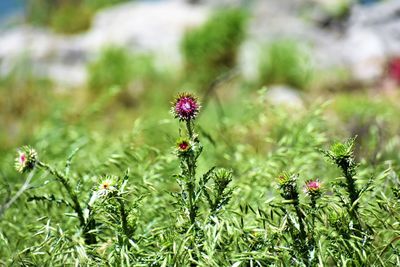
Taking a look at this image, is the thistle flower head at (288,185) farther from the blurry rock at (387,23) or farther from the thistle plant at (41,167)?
the blurry rock at (387,23)

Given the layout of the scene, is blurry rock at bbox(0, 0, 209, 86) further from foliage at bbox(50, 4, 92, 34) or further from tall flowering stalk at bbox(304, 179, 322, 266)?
tall flowering stalk at bbox(304, 179, 322, 266)

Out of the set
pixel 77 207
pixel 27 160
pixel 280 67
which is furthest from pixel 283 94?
pixel 27 160

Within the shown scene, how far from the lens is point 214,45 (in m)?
9.09

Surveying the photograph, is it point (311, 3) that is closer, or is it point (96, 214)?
point (96, 214)

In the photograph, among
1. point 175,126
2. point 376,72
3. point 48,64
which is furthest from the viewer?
point 48,64

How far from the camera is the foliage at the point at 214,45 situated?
8.99 meters

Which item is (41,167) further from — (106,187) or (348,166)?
(348,166)

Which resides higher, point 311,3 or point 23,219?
point 311,3

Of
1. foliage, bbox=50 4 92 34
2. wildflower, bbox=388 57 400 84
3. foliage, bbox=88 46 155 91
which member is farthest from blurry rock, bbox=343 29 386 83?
foliage, bbox=50 4 92 34

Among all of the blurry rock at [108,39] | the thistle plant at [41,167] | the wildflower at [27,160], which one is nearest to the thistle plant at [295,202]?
the thistle plant at [41,167]

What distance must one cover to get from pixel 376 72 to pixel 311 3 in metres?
2.91

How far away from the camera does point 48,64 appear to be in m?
10.3

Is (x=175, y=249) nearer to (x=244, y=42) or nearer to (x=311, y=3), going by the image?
(x=244, y=42)

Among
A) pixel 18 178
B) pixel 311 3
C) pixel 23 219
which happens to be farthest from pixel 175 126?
pixel 311 3
